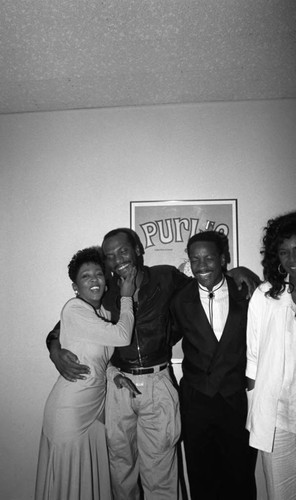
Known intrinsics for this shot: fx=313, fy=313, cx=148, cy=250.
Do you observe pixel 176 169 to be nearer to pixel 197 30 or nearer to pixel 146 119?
pixel 146 119

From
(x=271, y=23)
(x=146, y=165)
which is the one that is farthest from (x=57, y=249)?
(x=271, y=23)

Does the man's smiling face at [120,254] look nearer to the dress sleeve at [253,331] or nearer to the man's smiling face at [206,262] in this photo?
the man's smiling face at [206,262]

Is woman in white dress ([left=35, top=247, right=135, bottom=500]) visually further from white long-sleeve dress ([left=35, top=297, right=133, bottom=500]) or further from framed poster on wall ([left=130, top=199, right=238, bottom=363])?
framed poster on wall ([left=130, top=199, right=238, bottom=363])

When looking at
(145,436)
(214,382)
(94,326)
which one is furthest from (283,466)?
(94,326)

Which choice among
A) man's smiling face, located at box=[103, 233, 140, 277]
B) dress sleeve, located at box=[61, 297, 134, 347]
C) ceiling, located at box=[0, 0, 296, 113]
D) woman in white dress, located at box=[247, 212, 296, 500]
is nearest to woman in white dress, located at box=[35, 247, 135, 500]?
Result: dress sleeve, located at box=[61, 297, 134, 347]

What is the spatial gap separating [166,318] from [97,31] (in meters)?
1.77

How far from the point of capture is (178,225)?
8.32 feet

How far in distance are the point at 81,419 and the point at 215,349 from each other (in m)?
0.88

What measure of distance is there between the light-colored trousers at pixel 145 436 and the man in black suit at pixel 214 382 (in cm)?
11

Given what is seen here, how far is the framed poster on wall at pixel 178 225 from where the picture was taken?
2.51 meters

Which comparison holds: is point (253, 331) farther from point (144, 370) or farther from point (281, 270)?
point (144, 370)

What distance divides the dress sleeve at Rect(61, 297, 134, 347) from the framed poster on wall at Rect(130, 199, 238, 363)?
72cm

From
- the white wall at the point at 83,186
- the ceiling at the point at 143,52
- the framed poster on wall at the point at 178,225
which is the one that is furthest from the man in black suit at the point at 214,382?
the ceiling at the point at 143,52

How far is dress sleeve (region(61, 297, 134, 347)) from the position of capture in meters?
1.81
